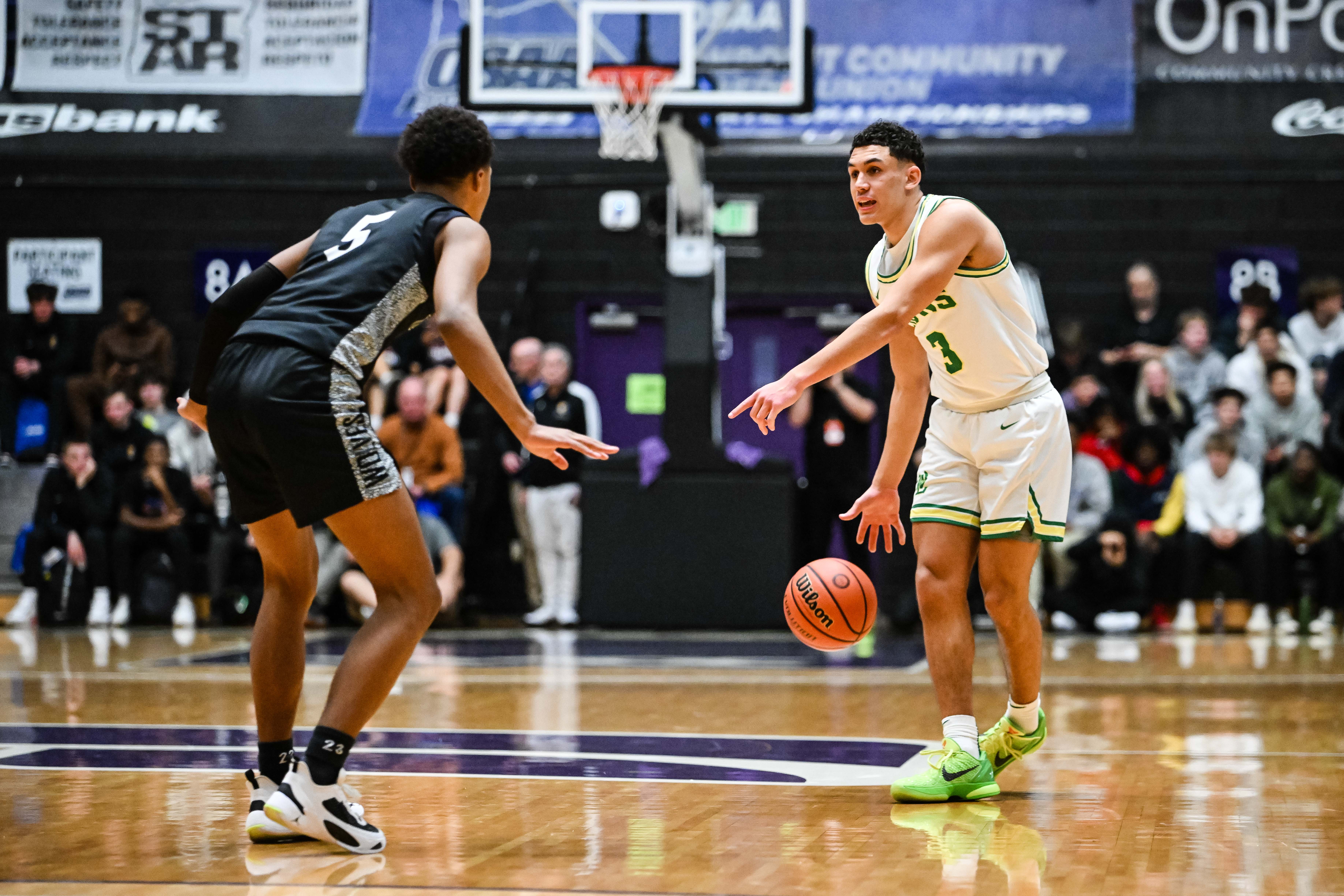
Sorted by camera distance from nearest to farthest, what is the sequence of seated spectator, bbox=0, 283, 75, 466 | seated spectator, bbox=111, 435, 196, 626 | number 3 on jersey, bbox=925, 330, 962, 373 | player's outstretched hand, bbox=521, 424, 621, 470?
1. player's outstretched hand, bbox=521, 424, 621, 470
2. number 3 on jersey, bbox=925, 330, 962, 373
3. seated spectator, bbox=111, 435, 196, 626
4. seated spectator, bbox=0, 283, 75, 466

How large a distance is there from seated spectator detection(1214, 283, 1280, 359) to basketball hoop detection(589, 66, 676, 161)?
4714mm

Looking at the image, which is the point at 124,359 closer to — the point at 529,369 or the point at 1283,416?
the point at 529,369

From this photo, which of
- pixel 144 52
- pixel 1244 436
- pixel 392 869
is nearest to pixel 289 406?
pixel 392 869

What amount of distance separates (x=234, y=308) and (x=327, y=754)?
1.13m

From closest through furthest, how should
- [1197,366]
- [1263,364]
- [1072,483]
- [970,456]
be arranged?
[970,456] → [1072,483] → [1263,364] → [1197,366]

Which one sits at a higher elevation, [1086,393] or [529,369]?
[529,369]

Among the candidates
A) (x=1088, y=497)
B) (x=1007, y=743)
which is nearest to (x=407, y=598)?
(x=1007, y=743)

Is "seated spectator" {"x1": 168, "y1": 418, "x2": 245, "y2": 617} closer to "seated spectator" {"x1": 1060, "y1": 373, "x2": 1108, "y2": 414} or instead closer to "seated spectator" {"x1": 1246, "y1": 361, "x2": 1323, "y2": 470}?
"seated spectator" {"x1": 1060, "y1": 373, "x2": 1108, "y2": 414}

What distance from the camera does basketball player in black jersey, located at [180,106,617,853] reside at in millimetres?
3590

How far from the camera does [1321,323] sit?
11664mm

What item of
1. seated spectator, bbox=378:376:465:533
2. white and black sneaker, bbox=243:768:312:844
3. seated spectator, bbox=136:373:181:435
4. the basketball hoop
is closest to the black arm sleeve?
white and black sneaker, bbox=243:768:312:844

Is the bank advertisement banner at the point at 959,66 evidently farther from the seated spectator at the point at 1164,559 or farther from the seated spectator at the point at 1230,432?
the seated spectator at the point at 1164,559

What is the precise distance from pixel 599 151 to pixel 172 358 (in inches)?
155

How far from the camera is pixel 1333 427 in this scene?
35.6ft
